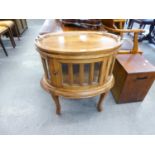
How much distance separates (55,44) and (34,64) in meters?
1.58

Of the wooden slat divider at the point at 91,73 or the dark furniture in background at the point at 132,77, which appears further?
the dark furniture in background at the point at 132,77

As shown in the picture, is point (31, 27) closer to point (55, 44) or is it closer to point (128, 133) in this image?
point (55, 44)

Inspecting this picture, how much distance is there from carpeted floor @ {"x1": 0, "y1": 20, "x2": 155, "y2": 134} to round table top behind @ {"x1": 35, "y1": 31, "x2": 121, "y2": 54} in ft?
2.73

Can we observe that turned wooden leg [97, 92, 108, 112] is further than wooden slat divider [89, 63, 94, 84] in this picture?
Yes

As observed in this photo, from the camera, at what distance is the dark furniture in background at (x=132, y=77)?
138 centimetres

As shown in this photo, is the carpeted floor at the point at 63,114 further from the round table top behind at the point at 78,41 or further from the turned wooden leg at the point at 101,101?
the round table top behind at the point at 78,41

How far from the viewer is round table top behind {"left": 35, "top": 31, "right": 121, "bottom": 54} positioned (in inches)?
38.9

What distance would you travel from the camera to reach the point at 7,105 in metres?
1.63

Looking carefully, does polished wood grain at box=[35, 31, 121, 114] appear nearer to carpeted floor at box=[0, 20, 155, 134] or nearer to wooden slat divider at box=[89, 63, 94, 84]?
Result: wooden slat divider at box=[89, 63, 94, 84]

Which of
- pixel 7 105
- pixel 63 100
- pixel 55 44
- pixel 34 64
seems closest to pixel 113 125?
pixel 63 100

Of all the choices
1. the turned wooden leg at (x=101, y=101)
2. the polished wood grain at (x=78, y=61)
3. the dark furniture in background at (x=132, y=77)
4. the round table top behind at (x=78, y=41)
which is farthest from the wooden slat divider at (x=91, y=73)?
the dark furniture in background at (x=132, y=77)

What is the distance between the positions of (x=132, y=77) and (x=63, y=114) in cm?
88

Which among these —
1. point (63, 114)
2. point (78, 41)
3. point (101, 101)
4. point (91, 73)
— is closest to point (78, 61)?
point (91, 73)

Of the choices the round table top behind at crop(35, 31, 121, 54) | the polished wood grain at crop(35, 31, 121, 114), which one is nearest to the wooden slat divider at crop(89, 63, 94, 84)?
the polished wood grain at crop(35, 31, 121, 114)
